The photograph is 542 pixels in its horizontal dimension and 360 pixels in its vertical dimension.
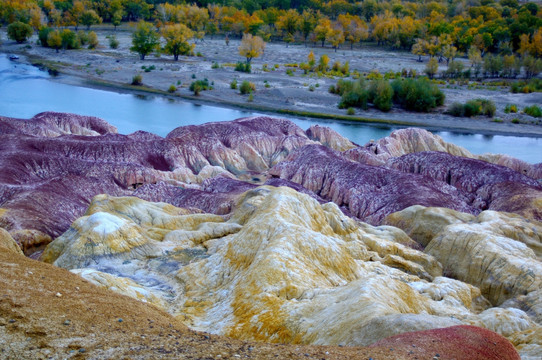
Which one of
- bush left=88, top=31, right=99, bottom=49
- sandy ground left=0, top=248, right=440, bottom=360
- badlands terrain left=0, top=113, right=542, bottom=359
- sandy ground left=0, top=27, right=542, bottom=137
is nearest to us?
sandy ground left=0, top=248, right=440, bottom=360

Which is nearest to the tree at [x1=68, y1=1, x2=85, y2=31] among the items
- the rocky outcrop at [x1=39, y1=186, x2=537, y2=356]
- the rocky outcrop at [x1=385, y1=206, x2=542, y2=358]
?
the rocky outcrop at [x1=39, y1=186, x2=537, y2=356]

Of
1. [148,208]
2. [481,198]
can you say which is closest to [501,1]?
[481,198]

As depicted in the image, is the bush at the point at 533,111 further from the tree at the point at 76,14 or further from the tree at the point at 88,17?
the tree at the point at 76,14

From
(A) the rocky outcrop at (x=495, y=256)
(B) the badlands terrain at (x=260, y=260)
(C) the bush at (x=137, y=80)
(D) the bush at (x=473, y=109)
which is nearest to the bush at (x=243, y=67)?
(C) the bush at (x=137, y=80)

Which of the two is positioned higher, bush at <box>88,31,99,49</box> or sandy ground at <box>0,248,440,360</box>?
sandy ground at <box>0,248,440,360</box>

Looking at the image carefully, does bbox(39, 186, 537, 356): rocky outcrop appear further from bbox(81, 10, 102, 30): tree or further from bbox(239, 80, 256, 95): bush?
bbox(81, 10, 102, 30): tree

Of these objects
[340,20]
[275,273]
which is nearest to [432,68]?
[340,20]

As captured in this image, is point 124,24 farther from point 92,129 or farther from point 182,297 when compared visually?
point 182,297
